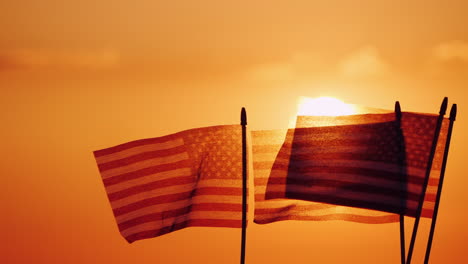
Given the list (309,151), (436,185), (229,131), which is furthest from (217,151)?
(436,185)

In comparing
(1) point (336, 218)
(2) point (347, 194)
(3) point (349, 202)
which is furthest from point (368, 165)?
(1) point (336, 218)

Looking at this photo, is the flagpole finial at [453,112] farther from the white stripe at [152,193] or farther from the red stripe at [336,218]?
the white stripe at [152,193]

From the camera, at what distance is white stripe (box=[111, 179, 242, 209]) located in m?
25.9

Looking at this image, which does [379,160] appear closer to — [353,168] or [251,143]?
[353,168]

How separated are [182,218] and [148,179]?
55.8 inches

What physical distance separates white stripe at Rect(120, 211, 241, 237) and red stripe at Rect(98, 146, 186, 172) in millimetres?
1707

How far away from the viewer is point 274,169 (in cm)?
2558

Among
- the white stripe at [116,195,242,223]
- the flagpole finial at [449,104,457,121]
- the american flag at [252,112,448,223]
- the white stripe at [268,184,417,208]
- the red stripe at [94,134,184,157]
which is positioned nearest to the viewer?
the white stripe at [268,184,417,208]

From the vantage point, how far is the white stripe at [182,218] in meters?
26.1

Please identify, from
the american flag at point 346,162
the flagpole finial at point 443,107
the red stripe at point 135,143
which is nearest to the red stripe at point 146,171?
the red stripe at point 135,143

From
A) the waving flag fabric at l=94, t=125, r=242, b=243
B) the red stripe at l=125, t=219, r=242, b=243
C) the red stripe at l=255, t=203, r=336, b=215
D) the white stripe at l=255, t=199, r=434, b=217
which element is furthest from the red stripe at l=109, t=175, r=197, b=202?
the red stripe at l=255, t=203, r=336, b=215

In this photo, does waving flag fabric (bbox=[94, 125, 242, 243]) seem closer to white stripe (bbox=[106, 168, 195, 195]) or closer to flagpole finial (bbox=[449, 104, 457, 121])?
white stripe (bbox=[106, 168, 195, 195])

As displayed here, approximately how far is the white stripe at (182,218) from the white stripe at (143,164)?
1505 mm

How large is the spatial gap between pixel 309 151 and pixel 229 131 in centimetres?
229
